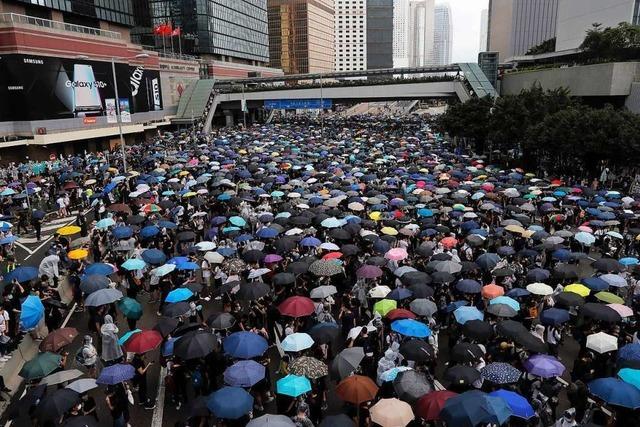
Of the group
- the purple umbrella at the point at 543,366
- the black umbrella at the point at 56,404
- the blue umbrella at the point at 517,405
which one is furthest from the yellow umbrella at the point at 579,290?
the black umbrella at the point at 56,404

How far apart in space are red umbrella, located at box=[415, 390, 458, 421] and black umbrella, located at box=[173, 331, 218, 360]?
11.7 ft

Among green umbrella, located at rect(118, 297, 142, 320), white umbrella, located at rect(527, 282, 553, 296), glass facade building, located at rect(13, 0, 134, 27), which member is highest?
glass facade building, located at rect(13, 0, 134, 27)

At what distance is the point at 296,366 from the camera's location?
25.7 ft

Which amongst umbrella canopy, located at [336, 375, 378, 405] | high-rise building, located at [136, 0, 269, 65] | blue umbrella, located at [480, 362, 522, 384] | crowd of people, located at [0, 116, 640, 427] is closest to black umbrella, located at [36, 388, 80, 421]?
crowd of people, located at [0, 116, 640, 427]

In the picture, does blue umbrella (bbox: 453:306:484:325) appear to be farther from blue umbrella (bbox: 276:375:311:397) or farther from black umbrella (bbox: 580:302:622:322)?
blue umbrella (bbox: 276:375:311:397)

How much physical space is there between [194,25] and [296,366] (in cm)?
8783

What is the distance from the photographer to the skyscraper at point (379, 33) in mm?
189500

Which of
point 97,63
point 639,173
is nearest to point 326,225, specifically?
point 639,173

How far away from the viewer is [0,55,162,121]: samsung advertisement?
127 feet

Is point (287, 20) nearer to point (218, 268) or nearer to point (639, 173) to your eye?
point (639, 173)

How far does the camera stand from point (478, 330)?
8945 mm

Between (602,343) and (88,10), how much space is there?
58172mm

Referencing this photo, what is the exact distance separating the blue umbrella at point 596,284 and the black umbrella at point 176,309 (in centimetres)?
903

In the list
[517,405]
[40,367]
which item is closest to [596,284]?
[517,405]
